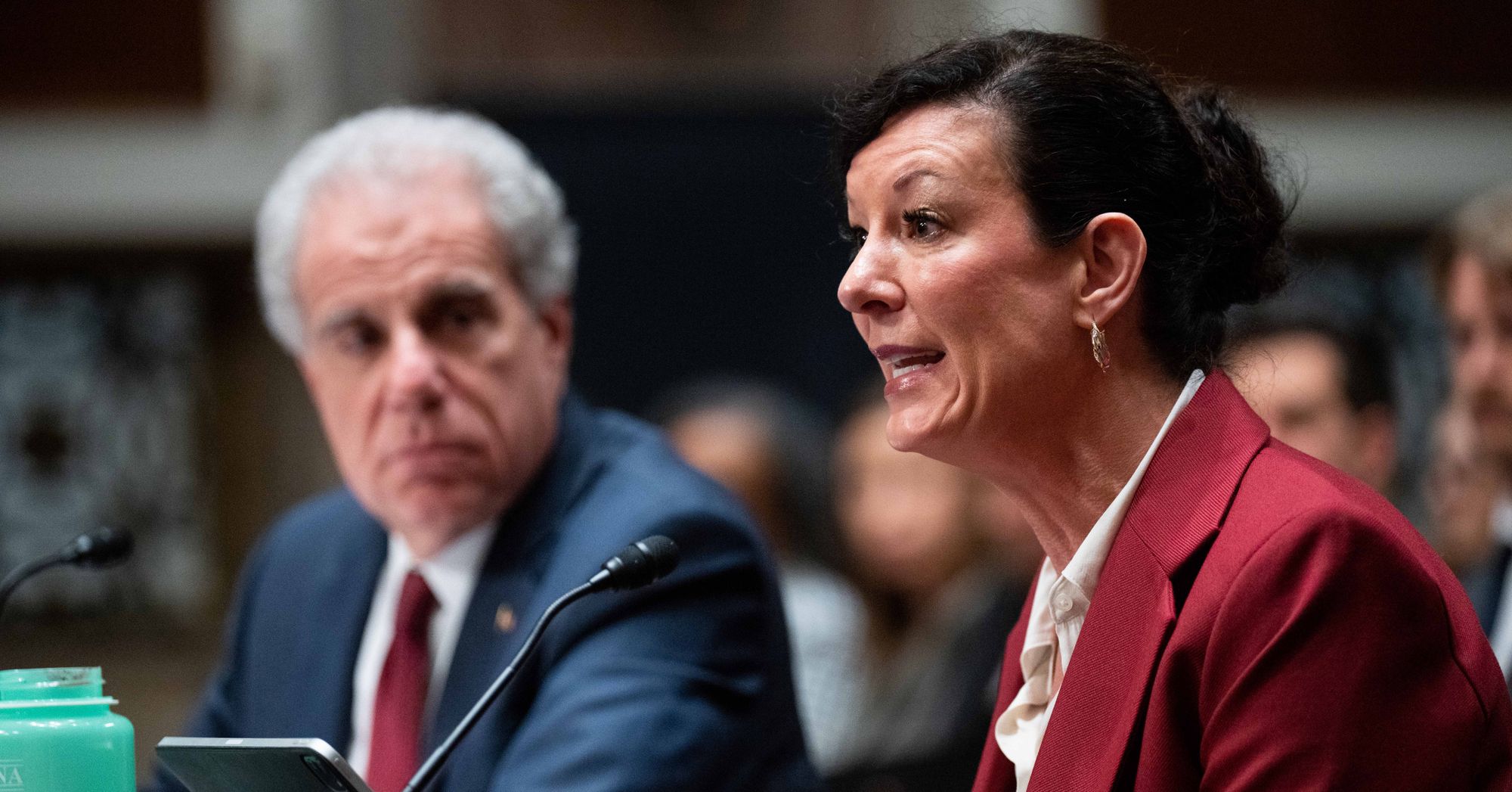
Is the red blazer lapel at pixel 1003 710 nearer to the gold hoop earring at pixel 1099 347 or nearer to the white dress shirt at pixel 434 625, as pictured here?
the gold hoop earring at pixel 1099 347

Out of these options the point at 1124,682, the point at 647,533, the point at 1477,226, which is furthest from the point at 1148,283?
the point at 1477,226

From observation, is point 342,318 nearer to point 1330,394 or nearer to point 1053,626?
point 1053,626

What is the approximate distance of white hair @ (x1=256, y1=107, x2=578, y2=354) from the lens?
228cm

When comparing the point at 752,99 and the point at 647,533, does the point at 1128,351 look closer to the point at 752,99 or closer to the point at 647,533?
the point at 647,533

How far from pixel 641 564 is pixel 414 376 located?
2.18ft

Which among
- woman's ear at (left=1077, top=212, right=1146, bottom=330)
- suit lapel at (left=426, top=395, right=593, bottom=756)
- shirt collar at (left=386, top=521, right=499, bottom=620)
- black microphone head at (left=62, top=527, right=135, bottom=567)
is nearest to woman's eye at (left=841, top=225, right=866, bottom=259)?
woman's ear at (left=1077, top=212, right=1146, bottom=330)

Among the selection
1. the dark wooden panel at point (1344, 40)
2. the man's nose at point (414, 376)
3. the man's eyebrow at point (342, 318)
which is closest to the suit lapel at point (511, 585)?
the man's nose at point (414, 376)

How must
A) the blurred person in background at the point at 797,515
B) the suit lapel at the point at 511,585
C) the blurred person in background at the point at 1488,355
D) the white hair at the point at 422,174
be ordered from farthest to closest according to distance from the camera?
the blurred person in background at the point at 797,515 < the blurred person in background at the point at 1488,355 < the white hair at the point at 422,174 < the suit lapel at the point at 511,585

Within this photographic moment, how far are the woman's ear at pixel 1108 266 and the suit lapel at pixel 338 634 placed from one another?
1225mm

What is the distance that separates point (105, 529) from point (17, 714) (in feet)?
1.81

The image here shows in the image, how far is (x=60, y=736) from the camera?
1445 mm

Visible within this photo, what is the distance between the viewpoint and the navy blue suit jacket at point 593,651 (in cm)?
187

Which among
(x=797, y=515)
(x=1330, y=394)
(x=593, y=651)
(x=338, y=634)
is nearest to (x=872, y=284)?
(x=593, y=651)

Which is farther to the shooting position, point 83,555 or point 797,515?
point 797,515
